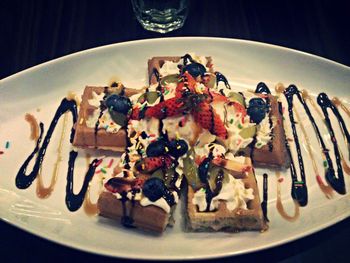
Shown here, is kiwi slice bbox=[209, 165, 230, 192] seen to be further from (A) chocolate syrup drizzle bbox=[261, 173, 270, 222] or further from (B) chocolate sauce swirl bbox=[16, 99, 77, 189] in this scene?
(B) chocolate sauce swirl bbox=[16, 99, 77, 189]

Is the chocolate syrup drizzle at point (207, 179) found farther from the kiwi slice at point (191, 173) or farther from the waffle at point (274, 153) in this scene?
the waffle at point (274, 153)

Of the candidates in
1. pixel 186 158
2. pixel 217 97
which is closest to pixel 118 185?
pixel 186 158

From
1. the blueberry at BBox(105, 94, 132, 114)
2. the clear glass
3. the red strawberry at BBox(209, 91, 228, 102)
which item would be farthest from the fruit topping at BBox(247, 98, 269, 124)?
the clear glass

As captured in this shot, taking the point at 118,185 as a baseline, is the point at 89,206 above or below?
below

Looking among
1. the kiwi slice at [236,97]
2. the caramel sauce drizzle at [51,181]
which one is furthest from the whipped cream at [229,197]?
the caramel sauce drizzle at [51,181]

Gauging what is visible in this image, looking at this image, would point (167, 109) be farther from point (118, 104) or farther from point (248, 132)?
point (248, 132)

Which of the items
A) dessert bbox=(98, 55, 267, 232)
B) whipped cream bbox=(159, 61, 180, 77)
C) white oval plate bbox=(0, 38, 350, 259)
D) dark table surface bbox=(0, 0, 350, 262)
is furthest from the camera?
dark table surface bbox=(0, 0, 350, 262)
